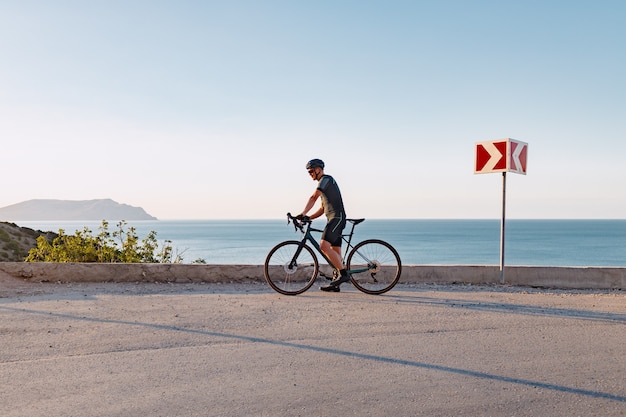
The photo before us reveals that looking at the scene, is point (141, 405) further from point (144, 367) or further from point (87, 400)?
point (144, 367)

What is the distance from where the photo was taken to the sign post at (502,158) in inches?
396

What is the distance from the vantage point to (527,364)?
16.0 feet

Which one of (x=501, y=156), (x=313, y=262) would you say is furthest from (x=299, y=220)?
(x=501, y=156)

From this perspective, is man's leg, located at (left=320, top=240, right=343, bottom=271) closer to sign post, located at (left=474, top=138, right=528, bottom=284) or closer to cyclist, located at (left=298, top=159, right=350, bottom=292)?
cyclist, located at (left=298, top=159, right=350, bottom=292)

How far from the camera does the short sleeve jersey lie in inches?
356

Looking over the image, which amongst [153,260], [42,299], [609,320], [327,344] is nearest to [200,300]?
[42,299]

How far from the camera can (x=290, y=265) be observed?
927 centimetres

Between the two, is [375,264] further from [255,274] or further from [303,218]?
[255,274]

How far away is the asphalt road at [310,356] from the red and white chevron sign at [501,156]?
269 cm

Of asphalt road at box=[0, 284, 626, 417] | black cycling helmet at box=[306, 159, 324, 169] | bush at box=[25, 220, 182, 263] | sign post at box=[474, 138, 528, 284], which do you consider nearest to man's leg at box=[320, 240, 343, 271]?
asphalt road at box=[0, 284, 626, 417]

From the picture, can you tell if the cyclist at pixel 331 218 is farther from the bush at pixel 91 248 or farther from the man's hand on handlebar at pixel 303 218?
the bush at pixel 91 248

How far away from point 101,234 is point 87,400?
10191 mm

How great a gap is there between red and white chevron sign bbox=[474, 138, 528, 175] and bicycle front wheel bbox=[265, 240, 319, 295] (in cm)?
372

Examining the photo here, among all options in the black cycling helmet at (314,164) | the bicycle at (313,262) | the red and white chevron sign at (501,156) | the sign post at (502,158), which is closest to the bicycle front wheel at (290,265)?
the bicycle at (313,262)
